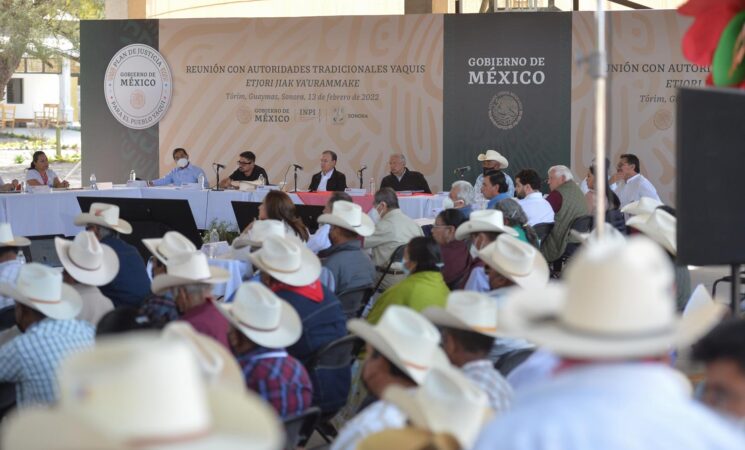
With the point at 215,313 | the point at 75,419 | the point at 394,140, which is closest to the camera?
the point at 75,419

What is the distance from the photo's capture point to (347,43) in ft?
49.5

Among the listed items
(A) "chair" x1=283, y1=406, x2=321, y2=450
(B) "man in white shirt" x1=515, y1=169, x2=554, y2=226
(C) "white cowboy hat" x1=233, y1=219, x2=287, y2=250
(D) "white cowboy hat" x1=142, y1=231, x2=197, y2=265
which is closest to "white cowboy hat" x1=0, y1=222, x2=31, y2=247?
(D) "white cowboy hat" x1=142, y1=231, x2=197, y2=265

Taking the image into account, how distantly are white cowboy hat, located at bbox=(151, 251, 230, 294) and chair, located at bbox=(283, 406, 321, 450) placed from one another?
1172mm

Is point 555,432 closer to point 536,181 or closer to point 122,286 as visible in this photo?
point 122,286

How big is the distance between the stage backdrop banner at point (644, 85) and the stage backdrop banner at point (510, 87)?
17 centimetres

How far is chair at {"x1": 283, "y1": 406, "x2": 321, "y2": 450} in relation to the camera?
13.4ft

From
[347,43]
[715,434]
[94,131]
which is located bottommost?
[715,434]

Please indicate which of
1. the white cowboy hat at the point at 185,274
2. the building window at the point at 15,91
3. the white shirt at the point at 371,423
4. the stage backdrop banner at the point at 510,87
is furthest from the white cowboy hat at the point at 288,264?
the building window at the point at 15,91

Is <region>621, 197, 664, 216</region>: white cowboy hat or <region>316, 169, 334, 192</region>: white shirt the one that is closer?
<region>621, 197, 664, 216</region>: white cowboy hat

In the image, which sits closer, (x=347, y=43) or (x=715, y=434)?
(x=715, y=434)

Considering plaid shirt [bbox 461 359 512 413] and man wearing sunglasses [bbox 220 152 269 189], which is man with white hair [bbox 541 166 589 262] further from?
plaid shirt [bbox 461 359 512 413]

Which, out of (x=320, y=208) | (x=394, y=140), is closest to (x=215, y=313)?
(x=320, y=208)

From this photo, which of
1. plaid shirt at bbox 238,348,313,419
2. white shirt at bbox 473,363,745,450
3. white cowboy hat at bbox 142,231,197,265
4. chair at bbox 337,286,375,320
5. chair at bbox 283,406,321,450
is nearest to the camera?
white shirt at bbox 473,363,745,450

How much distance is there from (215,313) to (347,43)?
10.4m
